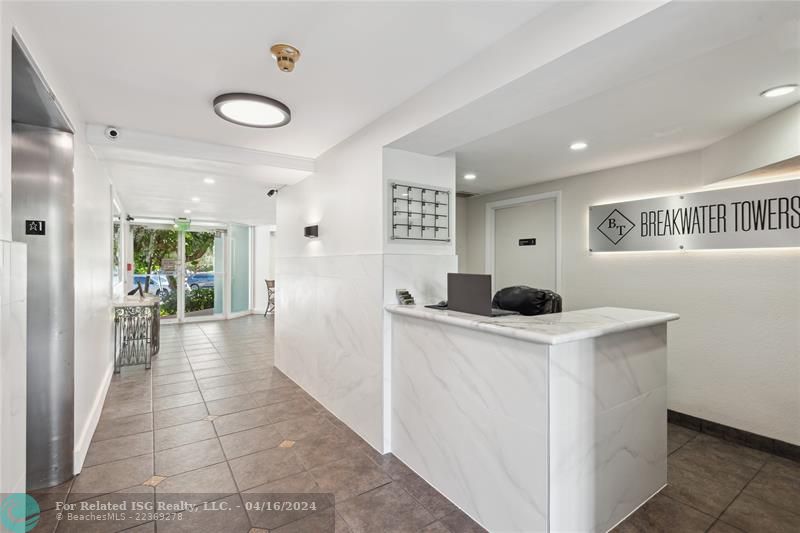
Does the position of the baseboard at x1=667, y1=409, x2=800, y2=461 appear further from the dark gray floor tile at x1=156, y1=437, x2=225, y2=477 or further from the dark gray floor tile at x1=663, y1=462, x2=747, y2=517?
the dark gray floor tile at x1=156, y1=437, x2=225, y2=477

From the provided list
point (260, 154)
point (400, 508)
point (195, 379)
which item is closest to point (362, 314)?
point (400, 508)

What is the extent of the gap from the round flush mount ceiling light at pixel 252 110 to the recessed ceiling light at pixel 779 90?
2.88m

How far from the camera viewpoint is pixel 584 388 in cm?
174

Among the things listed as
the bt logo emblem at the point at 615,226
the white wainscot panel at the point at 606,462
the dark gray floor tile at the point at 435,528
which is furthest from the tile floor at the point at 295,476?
the bt logo emblem at the point at 615,226

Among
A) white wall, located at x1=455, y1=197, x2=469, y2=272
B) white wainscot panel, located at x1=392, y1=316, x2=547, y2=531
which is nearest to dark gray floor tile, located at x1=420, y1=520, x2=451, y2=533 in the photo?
white wainscot panel, located at x1=392, y1=316, x2=547, y2=531

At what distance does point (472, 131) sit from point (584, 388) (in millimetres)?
1627

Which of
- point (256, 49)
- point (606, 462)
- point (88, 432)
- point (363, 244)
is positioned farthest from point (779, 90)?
point (88, 432)

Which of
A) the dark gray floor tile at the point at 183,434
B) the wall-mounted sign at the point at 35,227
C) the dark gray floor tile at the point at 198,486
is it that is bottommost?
the dark gray floor tile at the point at 198,486

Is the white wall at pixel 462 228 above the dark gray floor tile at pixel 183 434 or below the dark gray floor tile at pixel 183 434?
above

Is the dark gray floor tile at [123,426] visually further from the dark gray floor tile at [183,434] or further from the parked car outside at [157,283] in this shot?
the parked car outside at [157,283]

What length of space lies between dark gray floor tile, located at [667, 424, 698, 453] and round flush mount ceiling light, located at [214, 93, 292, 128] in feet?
12.2

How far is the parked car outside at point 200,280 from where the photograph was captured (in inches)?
346

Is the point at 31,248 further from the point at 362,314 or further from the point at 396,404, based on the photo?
the point at 396,404

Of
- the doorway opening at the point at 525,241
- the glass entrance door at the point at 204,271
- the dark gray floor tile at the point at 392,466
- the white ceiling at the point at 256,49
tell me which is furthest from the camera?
the glass entrance door at the point at 204,271
